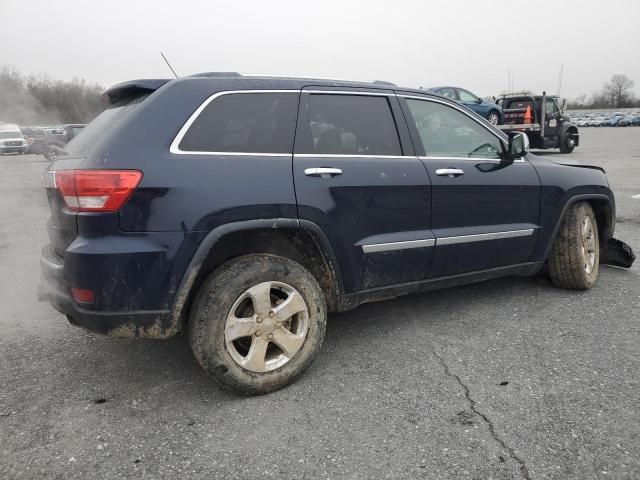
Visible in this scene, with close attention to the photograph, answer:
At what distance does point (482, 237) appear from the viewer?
143 inches

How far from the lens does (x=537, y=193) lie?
394 centimetres

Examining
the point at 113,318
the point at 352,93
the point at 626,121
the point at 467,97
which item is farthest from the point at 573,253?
the point at 626,121

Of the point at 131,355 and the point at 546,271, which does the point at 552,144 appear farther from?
the point at 131,355

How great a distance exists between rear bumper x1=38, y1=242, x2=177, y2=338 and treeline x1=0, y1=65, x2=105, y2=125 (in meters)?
2.54

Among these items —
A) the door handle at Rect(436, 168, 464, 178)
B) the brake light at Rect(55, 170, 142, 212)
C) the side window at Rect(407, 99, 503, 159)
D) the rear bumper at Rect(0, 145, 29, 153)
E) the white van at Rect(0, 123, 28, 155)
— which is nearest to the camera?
the brake light at Rect(55, 170, 142, 212)

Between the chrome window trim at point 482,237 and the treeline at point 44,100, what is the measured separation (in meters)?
3.30

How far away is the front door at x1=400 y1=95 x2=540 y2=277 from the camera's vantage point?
3.45 metres

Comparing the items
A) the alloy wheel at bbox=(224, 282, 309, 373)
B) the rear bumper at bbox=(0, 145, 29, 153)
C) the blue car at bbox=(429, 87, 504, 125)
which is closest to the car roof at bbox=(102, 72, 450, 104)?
the alloy wheel at bbox=(224, 282, 309, 373)

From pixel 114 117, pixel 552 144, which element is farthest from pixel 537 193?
pixel 552 144

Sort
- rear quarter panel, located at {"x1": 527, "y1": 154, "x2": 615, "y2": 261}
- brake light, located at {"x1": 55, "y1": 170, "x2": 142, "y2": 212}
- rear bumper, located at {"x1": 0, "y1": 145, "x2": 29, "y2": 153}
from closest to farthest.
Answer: brake light, located at {"x1": 55, "y1": 170, "x2": 142, "y2": 212}, rear quarter panel, located at {"x1": 527, "y1": 154, "x2": 615, "y2": 261}, rear bumper, located at {"x1": 0, "y1": 145, "x2": 29, "y2": 153}

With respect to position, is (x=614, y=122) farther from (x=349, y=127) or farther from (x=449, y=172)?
(x=349, y=127)

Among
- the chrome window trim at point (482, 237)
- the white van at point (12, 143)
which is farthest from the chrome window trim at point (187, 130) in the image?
the white van at point (12, 143)

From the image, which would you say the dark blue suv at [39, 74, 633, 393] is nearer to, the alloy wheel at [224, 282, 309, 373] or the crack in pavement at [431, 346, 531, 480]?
the alloy wheel at [224, 282, 309, 373]

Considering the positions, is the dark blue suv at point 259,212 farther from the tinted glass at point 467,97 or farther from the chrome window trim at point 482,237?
the tinted glass at point 467,97
